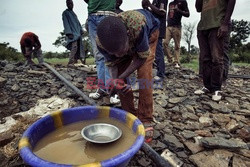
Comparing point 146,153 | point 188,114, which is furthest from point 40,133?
point 188,114

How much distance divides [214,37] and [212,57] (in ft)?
1.04

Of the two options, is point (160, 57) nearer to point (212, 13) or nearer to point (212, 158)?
point (212, 13)

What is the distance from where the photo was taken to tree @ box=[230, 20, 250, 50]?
20469mm

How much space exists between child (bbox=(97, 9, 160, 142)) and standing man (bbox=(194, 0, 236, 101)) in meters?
1.31

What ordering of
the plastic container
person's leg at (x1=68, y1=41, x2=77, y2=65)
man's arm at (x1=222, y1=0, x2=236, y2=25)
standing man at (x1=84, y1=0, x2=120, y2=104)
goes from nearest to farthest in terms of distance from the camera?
the plastic container, man's arm at (x1=222, y1=0, x2=236, y2=25), standing man at (x1=84, y1=0, x2=120, y2=104), person's leg at (x1=68, y1=41, x2=77, y2=65)

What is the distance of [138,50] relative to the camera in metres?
1.71

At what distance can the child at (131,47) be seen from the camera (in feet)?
4.62

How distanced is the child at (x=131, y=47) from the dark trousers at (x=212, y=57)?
51.8 inches

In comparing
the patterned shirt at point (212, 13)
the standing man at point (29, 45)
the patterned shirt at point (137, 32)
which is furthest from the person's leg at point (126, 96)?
the standing man at point (29, 45)

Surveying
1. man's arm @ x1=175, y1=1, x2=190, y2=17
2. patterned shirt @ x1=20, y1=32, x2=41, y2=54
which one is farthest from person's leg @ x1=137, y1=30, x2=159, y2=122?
patterned shirt @ x1=20, y1=32, x2=41, y2=54

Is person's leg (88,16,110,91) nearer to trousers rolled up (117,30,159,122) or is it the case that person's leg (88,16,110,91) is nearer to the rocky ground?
the rocky ground

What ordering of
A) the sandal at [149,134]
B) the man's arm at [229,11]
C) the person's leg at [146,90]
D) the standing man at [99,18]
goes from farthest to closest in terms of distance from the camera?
the standing man at [99,18], the man's arm at [229,11], the person's leg at [146,90], the sandal at [149,134]

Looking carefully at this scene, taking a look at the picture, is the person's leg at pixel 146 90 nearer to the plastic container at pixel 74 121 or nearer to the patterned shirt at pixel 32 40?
the plastic container at pixel 74 121

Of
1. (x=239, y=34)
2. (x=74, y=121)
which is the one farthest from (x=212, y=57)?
(x=239, y=34)
